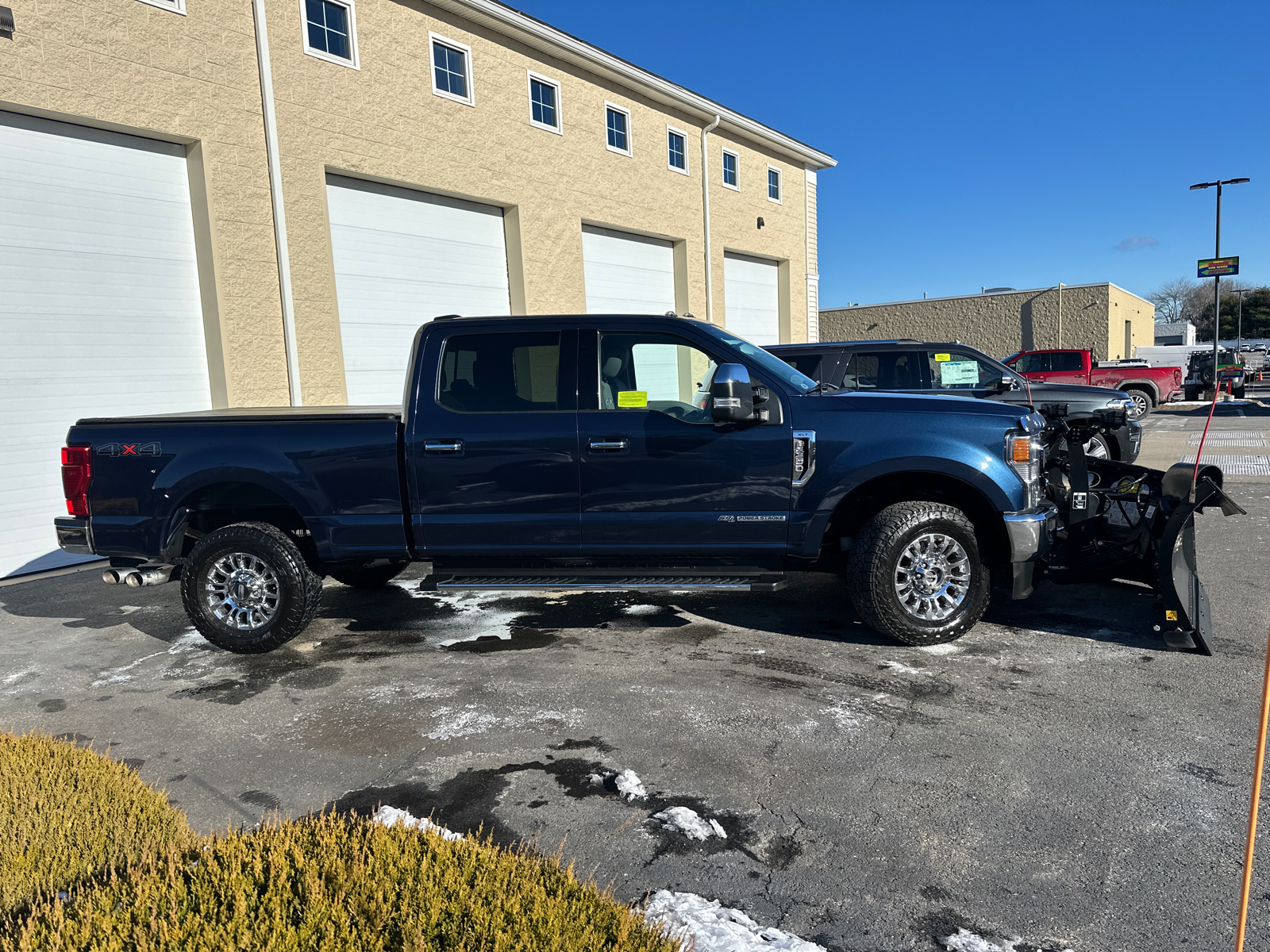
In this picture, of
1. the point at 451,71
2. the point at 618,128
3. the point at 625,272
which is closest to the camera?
the point at 451,71

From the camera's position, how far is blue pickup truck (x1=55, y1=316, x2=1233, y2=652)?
5203mm

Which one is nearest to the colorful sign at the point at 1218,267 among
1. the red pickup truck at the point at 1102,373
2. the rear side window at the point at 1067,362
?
the red pickup truck at the point at 1102,373

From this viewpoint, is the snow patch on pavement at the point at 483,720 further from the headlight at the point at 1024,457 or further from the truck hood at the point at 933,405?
the headlight at the point at 1024,457

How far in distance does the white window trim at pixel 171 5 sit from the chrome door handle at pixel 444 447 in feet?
23.4

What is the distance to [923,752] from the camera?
12.5ft

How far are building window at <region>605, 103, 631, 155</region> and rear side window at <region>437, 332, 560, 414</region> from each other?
1134 cm

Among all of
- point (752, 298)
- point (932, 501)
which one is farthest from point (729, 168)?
point (932, 501)

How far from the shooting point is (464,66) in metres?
13.0

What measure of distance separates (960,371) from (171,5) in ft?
31.5

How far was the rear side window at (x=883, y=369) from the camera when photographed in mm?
9391

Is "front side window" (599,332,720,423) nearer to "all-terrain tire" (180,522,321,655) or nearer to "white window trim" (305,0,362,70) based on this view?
"all-terrain tire" (180,522,321,655)

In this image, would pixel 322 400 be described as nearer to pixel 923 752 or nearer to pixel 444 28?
pixel 444 28

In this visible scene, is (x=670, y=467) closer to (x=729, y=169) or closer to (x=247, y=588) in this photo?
(x=247, y=588)

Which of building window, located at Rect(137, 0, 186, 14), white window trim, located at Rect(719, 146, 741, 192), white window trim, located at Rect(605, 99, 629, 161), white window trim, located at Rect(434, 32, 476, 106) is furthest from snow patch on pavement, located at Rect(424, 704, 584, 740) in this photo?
white window trim, located at Rect(719, 146, 741, 192)
